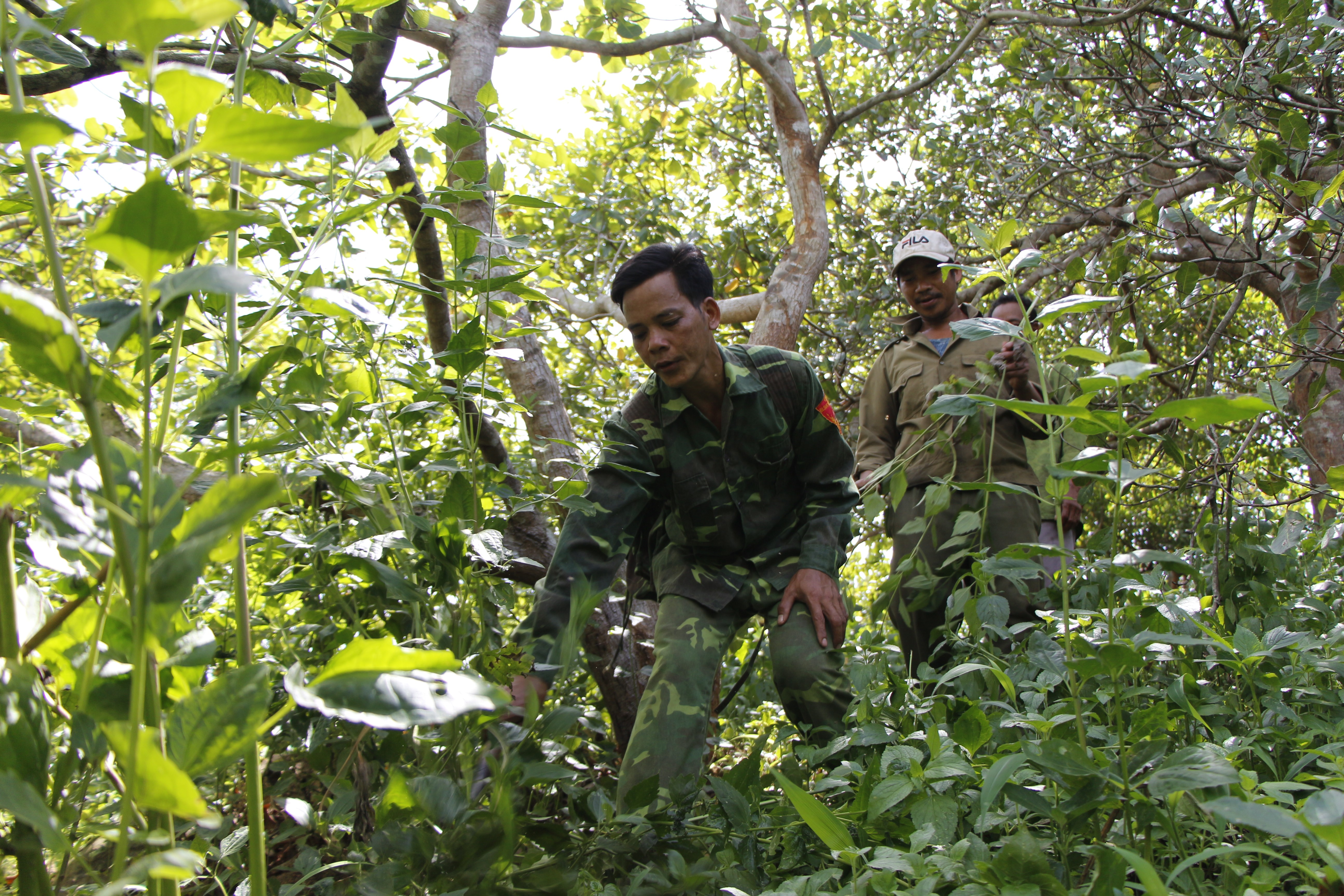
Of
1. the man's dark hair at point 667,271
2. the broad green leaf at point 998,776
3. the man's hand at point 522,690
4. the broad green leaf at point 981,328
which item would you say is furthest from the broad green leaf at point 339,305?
the man's dark hair at point 667,271

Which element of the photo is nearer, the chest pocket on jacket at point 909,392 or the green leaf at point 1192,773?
the green leaf at point 1192,773

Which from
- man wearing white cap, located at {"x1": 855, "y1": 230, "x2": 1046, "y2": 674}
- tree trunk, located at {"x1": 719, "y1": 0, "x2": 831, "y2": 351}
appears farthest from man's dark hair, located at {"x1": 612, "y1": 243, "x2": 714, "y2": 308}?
tree trunk, located at {"x1": 719, "y1": 0, "x2": 831, "y2": 351}

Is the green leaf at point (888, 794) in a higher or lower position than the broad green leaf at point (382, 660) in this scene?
lower

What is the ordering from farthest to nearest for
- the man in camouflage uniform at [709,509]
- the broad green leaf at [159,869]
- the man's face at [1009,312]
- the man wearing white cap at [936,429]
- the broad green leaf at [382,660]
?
the man's face at [1009,312], the man wearing white cap at [936,429], the man in camouflage uniform at [709,509], the broad green leaf at [382,660], the broad green leaf at [159,869]

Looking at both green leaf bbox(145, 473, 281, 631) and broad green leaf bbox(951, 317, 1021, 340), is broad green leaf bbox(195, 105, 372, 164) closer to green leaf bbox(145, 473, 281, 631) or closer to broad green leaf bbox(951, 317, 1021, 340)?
green leaf bbox(145, 473, 281, 631)

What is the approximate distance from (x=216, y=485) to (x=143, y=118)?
0.32 metres

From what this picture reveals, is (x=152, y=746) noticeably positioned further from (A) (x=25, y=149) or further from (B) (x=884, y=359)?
(B) (x=884, y=359)

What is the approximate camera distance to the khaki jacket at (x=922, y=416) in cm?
307

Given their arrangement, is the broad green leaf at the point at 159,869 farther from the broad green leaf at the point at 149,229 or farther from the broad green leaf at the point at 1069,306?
the broad green leaf at the point at 1069,306

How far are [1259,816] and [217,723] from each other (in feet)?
2.52

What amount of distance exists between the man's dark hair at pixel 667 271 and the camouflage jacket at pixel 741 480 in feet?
0.76

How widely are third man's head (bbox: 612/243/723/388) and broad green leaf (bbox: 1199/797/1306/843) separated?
179 cm

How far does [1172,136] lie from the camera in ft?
13.7

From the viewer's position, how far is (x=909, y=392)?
323 centimetres
